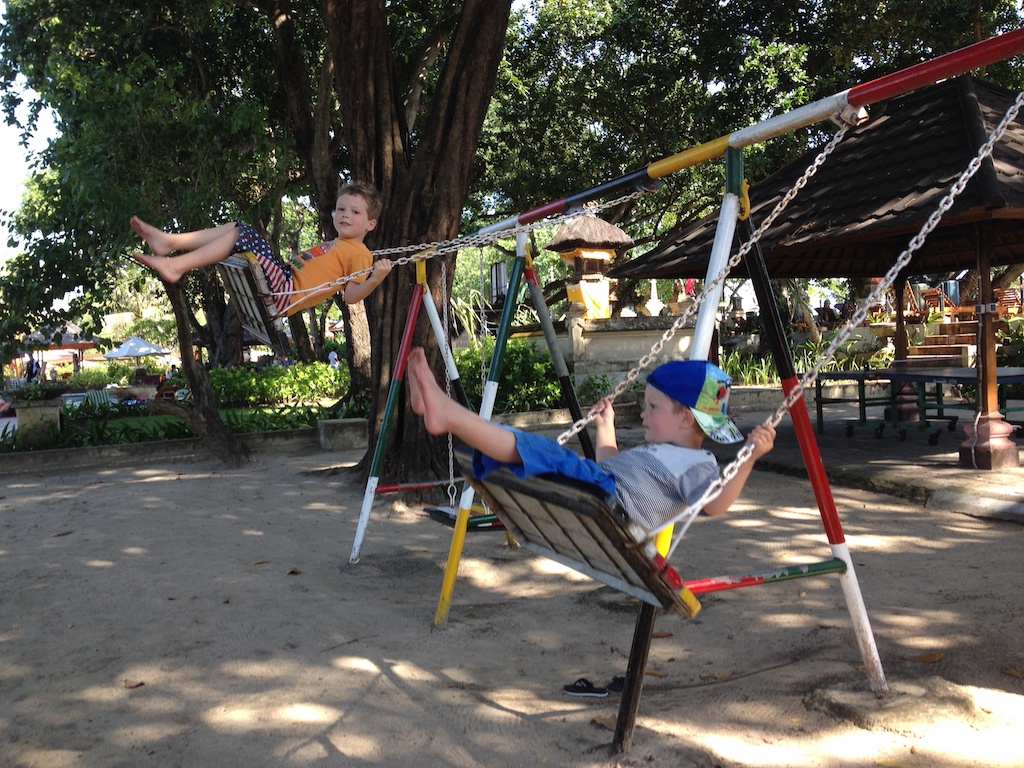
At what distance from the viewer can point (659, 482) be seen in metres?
2.64

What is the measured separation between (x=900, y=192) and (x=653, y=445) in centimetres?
548

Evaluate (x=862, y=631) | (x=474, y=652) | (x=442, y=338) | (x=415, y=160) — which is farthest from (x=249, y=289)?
(x=862, y=631)

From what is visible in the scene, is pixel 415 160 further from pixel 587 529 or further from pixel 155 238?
pixel 587 529

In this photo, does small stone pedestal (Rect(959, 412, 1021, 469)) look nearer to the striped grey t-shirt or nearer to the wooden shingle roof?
the wooden shingle roof

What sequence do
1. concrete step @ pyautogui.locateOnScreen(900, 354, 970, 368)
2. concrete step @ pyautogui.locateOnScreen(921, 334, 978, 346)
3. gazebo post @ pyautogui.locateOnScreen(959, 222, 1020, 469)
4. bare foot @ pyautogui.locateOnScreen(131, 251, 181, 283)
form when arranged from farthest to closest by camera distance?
1. concrete step @ pyautogui.locateOnScreen(921, 334, 978, 346)
2. concrete step @ pyautogui.locateOnScreen(900, 354, 970, 368)
3. gazebo post @ pyautogui.locateOnScreen(959, 222, 1020, 469)
4. bare foot @ pyautogui.locateOnScreen(131, 251, 181, 283)

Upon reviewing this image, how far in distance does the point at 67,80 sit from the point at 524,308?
9.76 m

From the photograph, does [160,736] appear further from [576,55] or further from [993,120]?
[576,55]

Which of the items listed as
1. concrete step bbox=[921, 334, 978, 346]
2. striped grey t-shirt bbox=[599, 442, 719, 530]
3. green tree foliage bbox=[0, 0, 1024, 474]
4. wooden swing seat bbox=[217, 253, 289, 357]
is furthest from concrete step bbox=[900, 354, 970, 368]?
striped grey t-shirt bbox=[599, 442, 719, 530]

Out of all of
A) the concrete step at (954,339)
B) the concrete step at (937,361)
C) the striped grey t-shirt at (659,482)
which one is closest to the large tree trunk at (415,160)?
the striped grey t-shirt at (659,482)

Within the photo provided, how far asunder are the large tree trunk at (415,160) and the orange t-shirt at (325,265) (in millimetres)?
2048

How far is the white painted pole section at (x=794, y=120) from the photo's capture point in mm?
3072

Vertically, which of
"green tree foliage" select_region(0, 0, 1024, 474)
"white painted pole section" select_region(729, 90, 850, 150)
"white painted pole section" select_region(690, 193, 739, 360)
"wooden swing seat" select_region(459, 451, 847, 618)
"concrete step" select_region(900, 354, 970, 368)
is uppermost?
"green tree foliage" select_region(0, 0, 1024, 474)

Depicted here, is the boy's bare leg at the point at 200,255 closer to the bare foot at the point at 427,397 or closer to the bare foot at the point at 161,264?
the bare foot at the point at 161,264

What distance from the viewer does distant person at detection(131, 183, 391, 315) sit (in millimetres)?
4152
